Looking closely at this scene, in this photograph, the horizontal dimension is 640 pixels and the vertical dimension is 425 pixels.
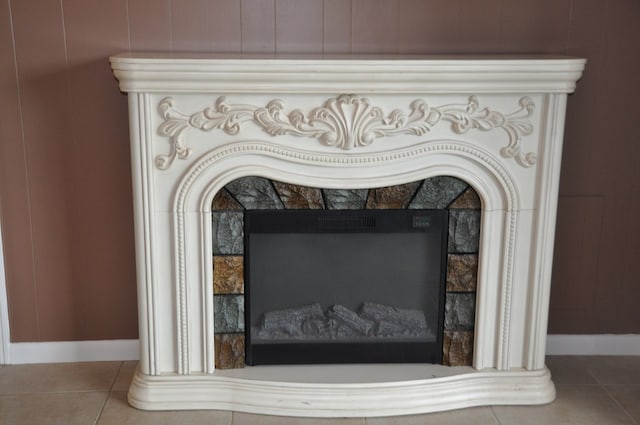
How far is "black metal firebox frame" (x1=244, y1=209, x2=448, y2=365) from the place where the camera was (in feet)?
7.93

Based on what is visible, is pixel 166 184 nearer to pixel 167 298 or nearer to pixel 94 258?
pixel 167 298

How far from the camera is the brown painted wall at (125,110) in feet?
8.21

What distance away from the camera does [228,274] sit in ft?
8.02

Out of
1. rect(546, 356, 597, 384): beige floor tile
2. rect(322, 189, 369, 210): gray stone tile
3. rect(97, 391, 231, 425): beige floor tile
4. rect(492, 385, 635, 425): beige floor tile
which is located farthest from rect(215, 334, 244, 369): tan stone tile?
rect(546, 356, 597, 384): beige floor tile

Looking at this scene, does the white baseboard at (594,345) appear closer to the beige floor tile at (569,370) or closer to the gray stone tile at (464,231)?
the beige floor tile at (569,370)

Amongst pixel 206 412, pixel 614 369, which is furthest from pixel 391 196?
pixel 614 369

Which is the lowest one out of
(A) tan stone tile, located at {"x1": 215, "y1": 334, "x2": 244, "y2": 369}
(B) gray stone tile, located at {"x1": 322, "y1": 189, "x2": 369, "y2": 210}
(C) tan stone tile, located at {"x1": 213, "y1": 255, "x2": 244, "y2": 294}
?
(A) tan stone tile, located at {"x1": 215, "y1": 334, "x2": 244, "y2": 369}

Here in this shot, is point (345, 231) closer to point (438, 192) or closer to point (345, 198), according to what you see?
point (345, 198)

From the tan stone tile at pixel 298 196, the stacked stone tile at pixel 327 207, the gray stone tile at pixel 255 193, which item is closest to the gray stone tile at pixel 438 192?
the stacked stone tile at pixel 327 207

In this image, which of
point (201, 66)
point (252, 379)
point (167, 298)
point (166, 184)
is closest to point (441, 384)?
point (252, 379)

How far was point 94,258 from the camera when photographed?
8.87 ft

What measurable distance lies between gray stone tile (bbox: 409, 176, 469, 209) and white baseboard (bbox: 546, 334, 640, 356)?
86 centimetres

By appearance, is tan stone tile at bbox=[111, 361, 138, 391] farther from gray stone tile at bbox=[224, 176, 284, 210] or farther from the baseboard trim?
gray stone tile at bbox=[224, 176, 284, 210]

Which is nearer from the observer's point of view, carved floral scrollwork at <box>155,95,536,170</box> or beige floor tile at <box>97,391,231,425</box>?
carved floral scrollwork at <box>155,95,536,170</box>
